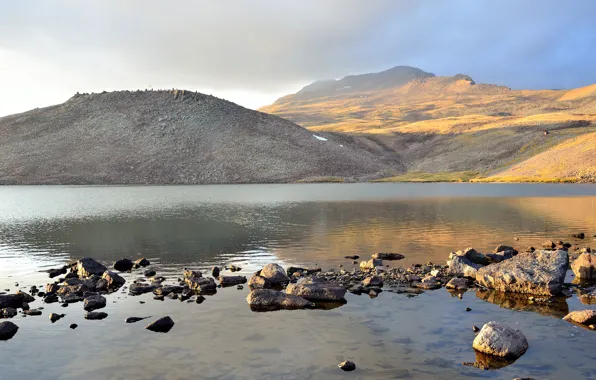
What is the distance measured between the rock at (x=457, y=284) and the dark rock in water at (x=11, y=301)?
20.5 meters

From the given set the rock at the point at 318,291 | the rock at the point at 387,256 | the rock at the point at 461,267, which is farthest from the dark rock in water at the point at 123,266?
the rock at the point at 461,267

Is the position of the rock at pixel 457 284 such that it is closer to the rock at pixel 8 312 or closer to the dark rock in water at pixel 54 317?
the dark rock in water at pixel 54 317

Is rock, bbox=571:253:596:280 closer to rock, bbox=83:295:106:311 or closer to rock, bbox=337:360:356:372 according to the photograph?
rock, bbox=337:360:356:372

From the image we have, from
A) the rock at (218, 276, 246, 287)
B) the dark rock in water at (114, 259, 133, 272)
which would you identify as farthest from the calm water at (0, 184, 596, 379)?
the dark rock in water at (114, 259, 133, 272)

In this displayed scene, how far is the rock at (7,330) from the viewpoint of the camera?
Answer: 17.6 meters

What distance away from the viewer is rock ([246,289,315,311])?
2133 centimetres

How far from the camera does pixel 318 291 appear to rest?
883 inches

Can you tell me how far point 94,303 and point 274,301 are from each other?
807 cm

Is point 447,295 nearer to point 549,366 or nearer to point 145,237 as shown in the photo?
point 549,366

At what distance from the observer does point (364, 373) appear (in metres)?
14.4

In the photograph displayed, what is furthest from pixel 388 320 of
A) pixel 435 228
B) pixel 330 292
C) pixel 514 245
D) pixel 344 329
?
pixel 435 228

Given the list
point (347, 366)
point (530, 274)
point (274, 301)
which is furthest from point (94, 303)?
point (530, 274)

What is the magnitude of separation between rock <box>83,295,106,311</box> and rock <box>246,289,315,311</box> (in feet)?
21.6

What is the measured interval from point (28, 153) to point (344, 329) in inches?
7480
